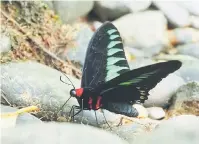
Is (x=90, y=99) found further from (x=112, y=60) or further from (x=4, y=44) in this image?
(x=4, y=44)

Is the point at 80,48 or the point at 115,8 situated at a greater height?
the point at 115,8

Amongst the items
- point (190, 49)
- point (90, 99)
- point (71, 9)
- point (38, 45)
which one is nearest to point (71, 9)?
point (71, 9)

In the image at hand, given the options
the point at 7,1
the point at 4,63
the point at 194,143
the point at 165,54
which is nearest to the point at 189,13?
the point at 165,54

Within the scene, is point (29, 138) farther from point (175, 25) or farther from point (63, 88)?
point (175, 25)

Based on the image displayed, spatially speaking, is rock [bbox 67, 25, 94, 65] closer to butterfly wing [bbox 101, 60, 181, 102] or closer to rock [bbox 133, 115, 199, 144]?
butterfly wing [bbox 101, 60, 181, 102]

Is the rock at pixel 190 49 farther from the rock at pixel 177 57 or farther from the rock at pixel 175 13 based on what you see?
the rock at pixel 175 13
